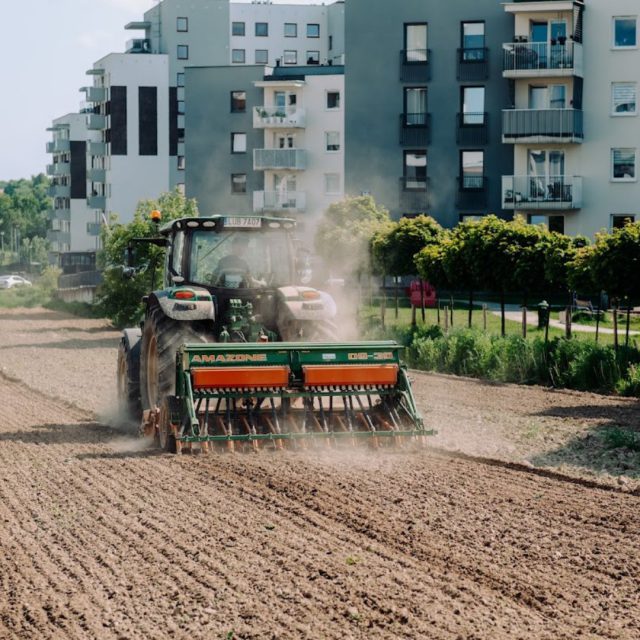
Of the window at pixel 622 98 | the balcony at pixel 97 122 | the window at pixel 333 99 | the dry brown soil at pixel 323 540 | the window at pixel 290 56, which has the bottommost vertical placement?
the dry brown soil at pixel 323 540

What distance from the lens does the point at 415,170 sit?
53.7 meters

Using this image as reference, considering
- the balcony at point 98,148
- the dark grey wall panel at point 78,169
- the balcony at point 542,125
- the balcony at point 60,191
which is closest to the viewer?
the balcony at point 542,125

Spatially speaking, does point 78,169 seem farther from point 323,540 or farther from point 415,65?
point 323,540

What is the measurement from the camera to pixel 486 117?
2039 inches

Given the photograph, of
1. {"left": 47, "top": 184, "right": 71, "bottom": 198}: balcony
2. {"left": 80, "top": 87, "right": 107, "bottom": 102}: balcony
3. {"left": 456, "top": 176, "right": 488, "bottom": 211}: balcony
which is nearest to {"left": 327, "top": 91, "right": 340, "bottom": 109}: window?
{"left": 456, "top": 176, "right": 488, "bottom": 211}: balcony

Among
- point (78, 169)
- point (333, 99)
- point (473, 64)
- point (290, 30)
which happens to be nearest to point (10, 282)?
point (78, 169)

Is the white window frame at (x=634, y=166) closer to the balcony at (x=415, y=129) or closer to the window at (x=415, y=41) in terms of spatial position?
the balcony at (x=415, y=129)

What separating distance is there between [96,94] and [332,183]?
35090 millimetres

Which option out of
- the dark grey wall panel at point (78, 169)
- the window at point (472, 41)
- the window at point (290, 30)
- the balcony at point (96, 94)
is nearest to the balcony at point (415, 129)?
the window at point (472, 41)

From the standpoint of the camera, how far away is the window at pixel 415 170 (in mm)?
53469

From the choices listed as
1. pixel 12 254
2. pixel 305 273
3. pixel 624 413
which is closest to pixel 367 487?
pixel 305 273

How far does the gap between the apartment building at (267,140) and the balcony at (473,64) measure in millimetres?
12371

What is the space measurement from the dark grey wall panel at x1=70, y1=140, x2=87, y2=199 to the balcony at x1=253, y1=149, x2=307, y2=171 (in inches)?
1821

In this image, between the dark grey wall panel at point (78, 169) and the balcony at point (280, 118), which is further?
the dark grey wall panel at point (78, 169)
